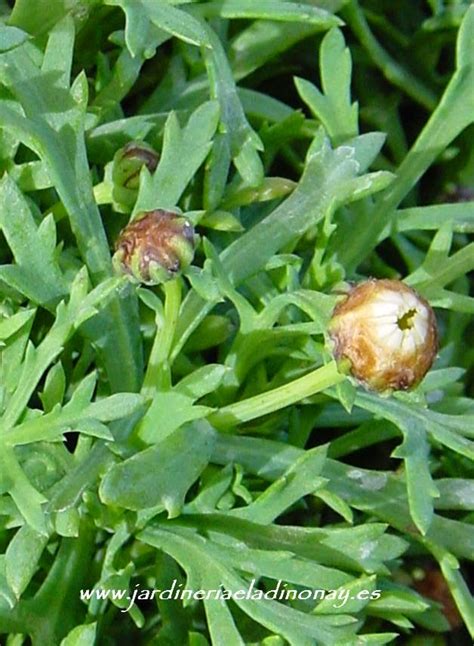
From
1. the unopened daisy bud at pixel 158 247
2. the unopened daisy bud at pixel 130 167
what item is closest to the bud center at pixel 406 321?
the unopened daisy bud at pixel 158 247

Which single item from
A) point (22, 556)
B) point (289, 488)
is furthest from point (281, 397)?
point (22, 556)

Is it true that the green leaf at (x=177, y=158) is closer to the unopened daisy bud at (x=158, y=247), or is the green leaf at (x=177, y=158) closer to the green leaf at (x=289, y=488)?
the unopened daisy bud at (x=158, y=247)

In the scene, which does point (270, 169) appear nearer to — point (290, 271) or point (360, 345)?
point (290, 271)

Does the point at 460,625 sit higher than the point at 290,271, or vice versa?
the point at 290,271

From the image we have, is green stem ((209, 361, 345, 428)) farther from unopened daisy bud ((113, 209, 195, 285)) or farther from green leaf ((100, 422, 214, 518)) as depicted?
unopened daisy bud ((113, 209, 195, 285))

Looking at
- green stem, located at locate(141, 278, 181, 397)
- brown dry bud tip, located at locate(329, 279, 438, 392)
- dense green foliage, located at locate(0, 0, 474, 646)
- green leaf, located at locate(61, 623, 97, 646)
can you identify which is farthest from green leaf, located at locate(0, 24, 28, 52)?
green leaf, located at locate(61, 623, 97, 646)

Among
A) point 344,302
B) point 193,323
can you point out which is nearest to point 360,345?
point 344,302

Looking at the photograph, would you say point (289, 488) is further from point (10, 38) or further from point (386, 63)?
point (386, 63)
